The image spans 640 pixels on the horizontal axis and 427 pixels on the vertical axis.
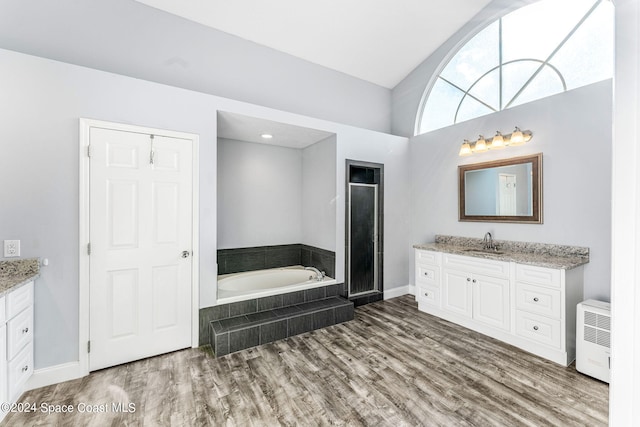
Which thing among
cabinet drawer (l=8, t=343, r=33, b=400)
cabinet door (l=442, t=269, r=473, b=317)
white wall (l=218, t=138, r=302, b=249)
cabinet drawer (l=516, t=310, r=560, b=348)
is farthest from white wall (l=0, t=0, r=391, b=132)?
cabinet drawer (l=516, t=310, r=560, b=348)

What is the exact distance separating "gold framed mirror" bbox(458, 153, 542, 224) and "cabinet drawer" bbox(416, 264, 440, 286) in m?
0.83

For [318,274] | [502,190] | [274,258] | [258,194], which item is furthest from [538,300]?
[258,194]

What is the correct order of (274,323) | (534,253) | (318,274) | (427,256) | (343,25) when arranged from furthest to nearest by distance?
(318,274), (427,256), (343,25), (534,253), (274,323)

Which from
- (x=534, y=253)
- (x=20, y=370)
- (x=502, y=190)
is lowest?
(x=20, y=370)

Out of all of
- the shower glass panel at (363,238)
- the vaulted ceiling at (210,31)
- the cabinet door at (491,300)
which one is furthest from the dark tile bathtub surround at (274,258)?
the vaulted ceiling at (210,31)

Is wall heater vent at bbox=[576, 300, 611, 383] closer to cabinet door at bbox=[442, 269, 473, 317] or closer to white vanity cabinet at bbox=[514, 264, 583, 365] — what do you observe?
white vanity cabinet at bbox=[514, 264, 583, 365]

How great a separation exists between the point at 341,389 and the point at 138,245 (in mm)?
2130

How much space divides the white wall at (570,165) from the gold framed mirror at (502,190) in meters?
0.07

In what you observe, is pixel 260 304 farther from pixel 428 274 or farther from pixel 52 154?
pixel 52 154

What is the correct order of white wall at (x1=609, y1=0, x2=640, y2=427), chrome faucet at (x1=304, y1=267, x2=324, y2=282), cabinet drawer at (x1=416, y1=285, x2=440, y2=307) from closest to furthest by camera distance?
1. white wall at (x1=609, y1=0, x2=640, y2=427)
2. cabinet drawer at (x1=416, y1=285, x2=440, y2=307)
3. chrome faucet at (x1=304, y1=267, x2=324, y2=282)

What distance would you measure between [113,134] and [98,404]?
208cm

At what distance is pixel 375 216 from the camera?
4.04 m

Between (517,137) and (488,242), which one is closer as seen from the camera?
(517,137)

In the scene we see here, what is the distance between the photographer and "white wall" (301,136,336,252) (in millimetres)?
3719
